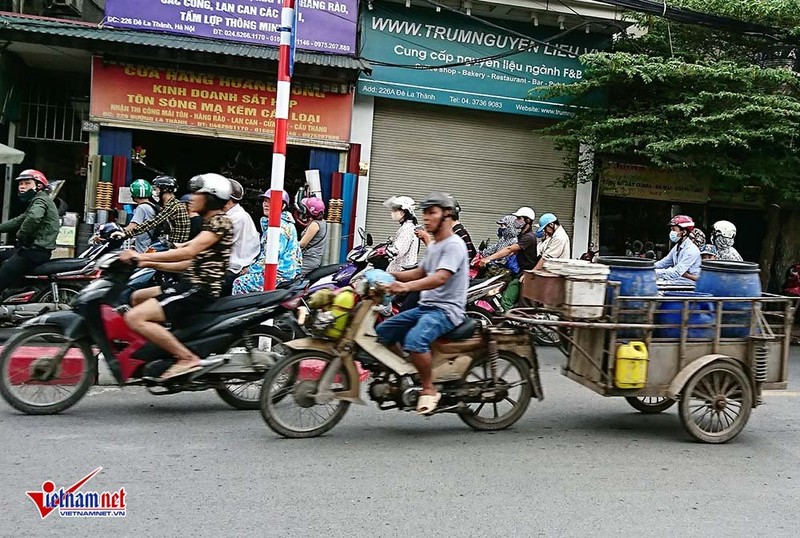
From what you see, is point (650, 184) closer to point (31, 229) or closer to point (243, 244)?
point (243, 244)

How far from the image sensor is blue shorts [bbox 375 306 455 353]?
5141 millimetres

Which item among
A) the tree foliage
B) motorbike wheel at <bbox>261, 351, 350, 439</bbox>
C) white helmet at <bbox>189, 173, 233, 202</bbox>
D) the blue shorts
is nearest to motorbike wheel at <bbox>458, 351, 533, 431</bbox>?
the blue shorts

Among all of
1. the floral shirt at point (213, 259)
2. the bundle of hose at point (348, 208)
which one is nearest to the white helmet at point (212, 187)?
Result: the floral shirt at point (213, 259)

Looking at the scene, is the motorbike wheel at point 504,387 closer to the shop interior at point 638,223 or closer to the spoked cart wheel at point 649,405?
the spoked cart wheel at point 649,405

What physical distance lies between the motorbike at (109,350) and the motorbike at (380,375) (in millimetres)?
645

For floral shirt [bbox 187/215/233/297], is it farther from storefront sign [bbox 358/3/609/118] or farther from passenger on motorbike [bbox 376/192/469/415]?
storefront sign [bbox 358/3/609/118]

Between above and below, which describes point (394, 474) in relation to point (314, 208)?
below

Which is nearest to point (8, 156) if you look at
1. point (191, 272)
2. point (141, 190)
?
point (141, 190)

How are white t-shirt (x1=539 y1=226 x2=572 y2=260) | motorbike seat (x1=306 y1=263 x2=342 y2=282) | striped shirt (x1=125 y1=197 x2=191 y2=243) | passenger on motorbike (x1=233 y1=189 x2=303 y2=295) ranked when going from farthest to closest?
white t-shirt (x1=539 y1=226 x2=572 y2=260)
motorbike seat (x1=306 y1=263 x2=342 y2=282)
striped shirt (x1=125 y1=197 x2=191 y2=243)
passenger on motorbike (x1=233 y1=189 x2=303 y2=295)

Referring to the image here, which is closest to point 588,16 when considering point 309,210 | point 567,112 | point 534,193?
point 567,112

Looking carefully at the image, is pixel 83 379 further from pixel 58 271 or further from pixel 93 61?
pixel 93 61

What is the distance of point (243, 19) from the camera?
39.2 ft

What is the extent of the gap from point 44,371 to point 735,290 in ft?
16.8

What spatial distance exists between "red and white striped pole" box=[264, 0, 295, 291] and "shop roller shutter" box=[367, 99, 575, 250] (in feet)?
18.2
